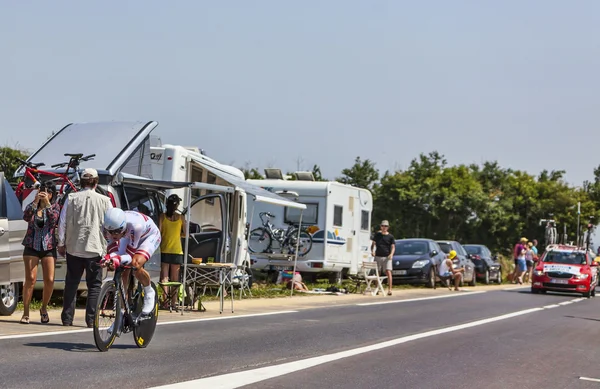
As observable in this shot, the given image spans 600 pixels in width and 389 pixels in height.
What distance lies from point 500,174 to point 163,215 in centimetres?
7151

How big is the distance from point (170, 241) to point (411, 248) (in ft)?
51.8

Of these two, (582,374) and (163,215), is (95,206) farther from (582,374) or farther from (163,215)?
(582,374)

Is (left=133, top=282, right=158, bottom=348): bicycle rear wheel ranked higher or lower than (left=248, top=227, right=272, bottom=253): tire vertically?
lower

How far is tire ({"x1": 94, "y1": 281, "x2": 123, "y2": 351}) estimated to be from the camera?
9.02 meters

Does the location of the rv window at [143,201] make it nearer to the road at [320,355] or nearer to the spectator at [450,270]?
the road at [320,355]

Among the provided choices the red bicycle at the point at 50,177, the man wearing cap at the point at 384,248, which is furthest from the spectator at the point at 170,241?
the man wearing cap at the point at 384,248

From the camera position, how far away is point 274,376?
816 centimetres

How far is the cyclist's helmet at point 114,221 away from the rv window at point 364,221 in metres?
19.7

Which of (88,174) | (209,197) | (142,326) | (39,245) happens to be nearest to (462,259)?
(209,197)

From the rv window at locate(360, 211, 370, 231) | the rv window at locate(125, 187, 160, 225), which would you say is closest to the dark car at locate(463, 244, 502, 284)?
the rv window at locate(360, 211, 370, 231)

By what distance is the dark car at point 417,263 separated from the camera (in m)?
29.0

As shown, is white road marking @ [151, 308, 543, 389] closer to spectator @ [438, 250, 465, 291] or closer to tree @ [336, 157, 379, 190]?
spectator @ [438, 250, 465, 291]

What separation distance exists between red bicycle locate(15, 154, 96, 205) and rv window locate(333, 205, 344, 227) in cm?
1191

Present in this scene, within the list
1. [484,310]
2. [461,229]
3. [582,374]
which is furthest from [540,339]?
[461,229]
